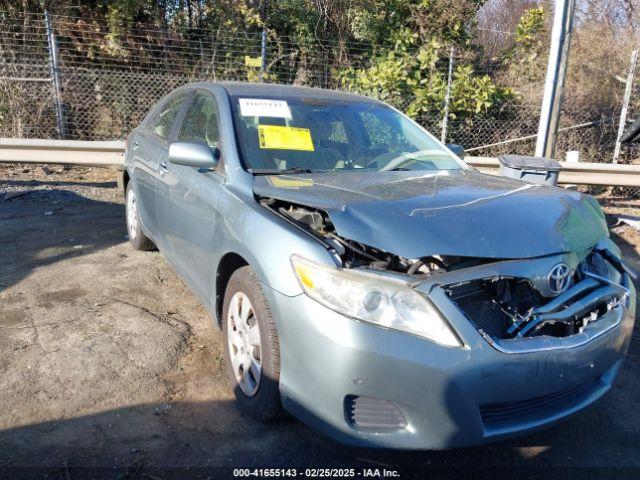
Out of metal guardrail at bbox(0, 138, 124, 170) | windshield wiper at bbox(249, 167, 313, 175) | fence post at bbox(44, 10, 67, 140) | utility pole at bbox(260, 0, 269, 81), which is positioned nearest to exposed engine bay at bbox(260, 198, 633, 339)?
windshield wiper at bbox(249, 167, 313, 175)

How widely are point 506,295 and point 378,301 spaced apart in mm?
603

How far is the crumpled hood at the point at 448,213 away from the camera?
235 centimetres

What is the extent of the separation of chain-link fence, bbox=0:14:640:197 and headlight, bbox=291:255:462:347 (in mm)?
7610

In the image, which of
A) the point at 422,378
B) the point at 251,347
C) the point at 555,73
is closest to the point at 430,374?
the point at 422,378

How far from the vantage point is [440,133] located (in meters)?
9.62

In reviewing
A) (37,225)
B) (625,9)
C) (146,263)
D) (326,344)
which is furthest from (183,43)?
(625,9)

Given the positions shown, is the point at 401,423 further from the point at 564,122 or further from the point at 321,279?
the point at 564,122

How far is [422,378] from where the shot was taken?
7.06ft

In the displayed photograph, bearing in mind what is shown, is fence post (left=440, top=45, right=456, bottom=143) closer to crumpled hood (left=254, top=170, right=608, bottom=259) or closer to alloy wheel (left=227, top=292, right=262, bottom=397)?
crumpled hood (left=254, top=170, right=608, bottom=259)

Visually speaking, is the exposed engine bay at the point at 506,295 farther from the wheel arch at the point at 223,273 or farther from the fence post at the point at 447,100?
the fence post at the point at 447,100

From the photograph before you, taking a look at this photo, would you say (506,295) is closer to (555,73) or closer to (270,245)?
(270,245)

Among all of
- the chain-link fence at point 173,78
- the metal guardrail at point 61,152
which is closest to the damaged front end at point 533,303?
the metal guardrail at point 61,152

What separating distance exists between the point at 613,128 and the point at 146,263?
829 centimetres

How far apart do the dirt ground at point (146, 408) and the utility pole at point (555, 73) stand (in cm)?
322
